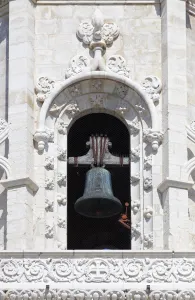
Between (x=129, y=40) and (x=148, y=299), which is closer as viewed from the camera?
(x=148, y=299)

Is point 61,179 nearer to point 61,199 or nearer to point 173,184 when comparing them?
point 61,199

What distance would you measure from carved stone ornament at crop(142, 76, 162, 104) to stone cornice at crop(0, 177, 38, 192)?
2475 millimetres

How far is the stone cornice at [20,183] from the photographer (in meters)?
39.6

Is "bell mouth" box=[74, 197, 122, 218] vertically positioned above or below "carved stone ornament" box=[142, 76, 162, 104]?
below

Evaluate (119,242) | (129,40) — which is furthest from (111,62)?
(119,242)

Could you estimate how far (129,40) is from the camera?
135 feet

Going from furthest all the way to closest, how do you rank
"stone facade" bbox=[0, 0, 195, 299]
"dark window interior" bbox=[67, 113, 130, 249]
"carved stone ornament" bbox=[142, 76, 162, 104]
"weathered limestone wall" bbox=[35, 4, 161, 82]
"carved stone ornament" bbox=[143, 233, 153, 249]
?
"dark window interior" bbox=[67, 113, 130, 249] < "weathered limestone wall" bbox=[35, 4, 161, 82] < "carved stone ornament" bbox=[142, 76, 162, 104] < "carved stone ornament" bbox=[143, 233, 153, 249] < "stone facade" bbox=[0, 0, 195, 299]

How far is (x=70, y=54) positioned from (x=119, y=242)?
3.29 m

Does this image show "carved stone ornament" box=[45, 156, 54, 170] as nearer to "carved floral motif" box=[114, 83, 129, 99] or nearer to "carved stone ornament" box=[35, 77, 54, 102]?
"carved stone ornament" box=[35, 77, 54, 102]

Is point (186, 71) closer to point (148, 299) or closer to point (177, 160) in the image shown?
point (177, 160)

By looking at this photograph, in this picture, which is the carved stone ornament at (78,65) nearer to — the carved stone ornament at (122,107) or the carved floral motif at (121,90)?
the carved floral motif at (121,90)

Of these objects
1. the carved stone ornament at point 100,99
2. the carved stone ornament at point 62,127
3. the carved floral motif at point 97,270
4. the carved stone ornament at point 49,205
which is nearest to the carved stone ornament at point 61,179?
the carved stone ornament at point 49,205

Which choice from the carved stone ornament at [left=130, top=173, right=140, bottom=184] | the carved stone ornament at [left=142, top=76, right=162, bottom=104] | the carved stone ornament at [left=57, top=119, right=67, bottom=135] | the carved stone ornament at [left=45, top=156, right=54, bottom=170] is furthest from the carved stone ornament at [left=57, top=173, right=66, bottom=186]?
the carved stone ornament at [left=142, top=76, right=162, bottom=104]

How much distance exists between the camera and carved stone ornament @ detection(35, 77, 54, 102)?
40.6 m
